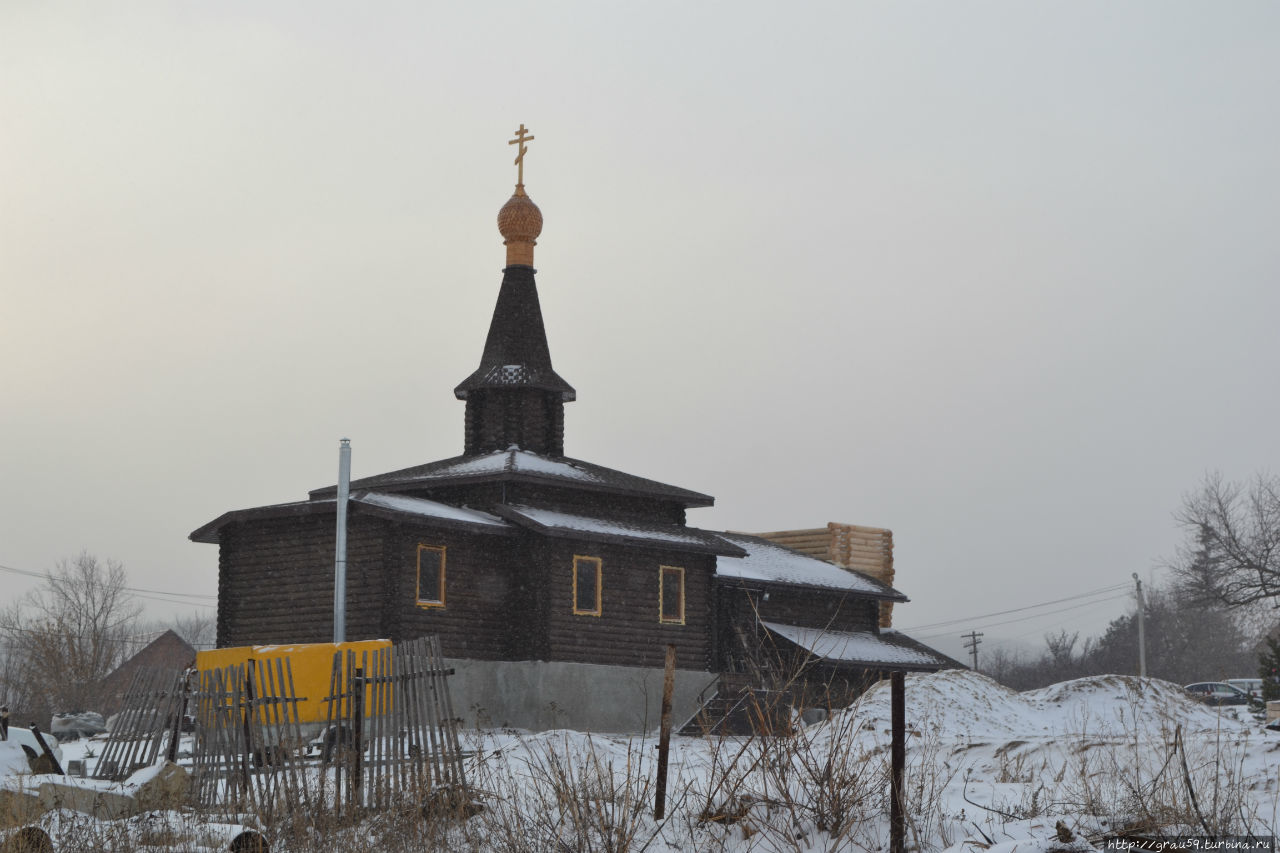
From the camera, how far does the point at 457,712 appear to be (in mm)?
26844

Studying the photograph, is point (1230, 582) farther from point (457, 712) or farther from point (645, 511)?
point (457, 712)

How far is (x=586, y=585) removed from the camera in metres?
29.4

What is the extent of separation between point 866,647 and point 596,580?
10162mm

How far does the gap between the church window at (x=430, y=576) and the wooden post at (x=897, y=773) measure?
17230 mm

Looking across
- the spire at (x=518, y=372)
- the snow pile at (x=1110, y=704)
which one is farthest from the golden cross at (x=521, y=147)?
the snow pile at (x=1110, y=704)

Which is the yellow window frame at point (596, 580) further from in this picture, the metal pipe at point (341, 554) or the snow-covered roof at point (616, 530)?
the metal pipe at point (341, 554)

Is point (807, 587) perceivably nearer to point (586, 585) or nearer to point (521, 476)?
point (586, 585)

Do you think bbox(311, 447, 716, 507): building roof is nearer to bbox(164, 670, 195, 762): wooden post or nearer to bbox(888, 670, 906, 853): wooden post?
bbox(164, 670, 195, 762): wooden post

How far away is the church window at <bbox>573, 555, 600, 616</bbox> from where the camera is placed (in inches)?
Result: 1146

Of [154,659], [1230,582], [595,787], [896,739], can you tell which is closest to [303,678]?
[595,787]

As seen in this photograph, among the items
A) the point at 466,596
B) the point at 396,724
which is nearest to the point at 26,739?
the point at 396,724

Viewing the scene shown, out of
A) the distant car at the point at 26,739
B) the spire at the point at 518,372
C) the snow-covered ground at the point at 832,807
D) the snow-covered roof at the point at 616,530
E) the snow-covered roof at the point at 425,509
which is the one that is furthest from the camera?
the spire at the point at 518,372

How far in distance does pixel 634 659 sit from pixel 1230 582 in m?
29.9

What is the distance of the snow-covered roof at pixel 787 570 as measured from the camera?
Answer: 35.2 metres
